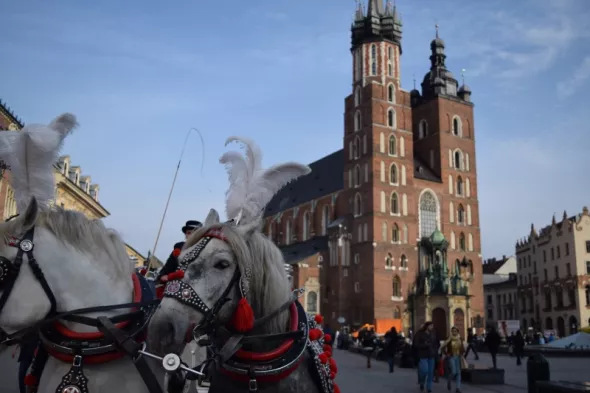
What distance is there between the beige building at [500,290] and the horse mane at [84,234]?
6396cm

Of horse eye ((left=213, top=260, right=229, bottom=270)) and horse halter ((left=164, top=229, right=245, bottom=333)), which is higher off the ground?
horse eye ((left=213, top=260, right=229, bottom=270))

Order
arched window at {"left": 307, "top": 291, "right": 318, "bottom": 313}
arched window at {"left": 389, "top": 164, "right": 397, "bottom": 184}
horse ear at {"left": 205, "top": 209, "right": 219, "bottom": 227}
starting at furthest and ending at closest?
arched window at {"left": 307, "top": 291, "right": 318, "bottom": 313} < arched window at {"left": 389, "top": 164, "right": 397, "bottom": 184} < horse ear at {"left": 205, "top": 209, "right": 219, "bottom": 227}

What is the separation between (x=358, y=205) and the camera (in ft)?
153

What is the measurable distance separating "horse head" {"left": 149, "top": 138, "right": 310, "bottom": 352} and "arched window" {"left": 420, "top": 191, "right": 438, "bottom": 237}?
4463 cm

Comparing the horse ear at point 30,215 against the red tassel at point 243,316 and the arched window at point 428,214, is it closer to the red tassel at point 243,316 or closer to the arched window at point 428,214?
the red tassel at point 243,316

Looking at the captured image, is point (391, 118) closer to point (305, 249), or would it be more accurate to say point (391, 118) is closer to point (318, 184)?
point (318, 184)

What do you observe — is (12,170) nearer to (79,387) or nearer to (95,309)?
(95,309)

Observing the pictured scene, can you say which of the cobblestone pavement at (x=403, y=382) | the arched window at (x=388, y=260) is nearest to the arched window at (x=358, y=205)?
the arched window at (x=388, y=260)

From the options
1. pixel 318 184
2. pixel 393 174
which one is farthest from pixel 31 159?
pixel 318 184

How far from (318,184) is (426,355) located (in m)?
45.3

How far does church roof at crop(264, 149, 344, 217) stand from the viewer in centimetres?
5436

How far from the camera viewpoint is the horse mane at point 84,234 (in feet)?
11.8

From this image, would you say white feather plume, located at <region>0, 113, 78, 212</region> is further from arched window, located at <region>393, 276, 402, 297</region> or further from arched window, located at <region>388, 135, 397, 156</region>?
arched window, located at <region>388, 135, 397, 156</region>

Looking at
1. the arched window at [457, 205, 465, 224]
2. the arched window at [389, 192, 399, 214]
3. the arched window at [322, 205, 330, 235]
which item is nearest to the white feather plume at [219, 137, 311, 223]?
the arched window at [389, 192, 399, 214]
